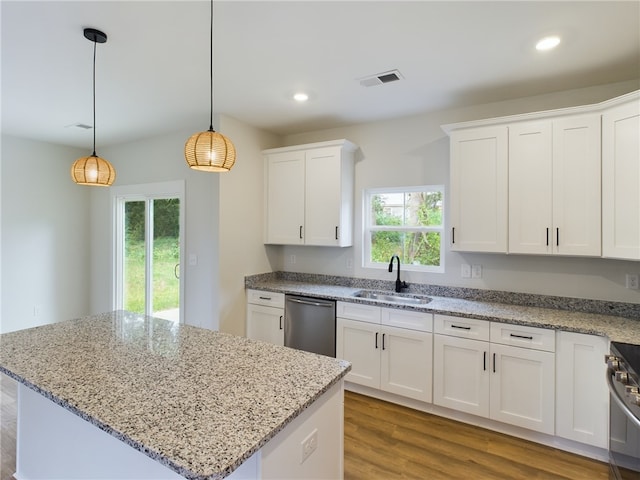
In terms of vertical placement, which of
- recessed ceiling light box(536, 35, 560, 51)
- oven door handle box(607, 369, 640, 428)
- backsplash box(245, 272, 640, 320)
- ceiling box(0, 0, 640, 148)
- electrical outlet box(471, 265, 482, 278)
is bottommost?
oven door handle box(607, 369, 640, 428)

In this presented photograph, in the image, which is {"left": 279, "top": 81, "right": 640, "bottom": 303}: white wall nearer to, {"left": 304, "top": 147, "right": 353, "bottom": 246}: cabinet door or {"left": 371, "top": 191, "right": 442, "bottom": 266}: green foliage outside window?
{"left": 371, "top": 191, "right": 442, "bottom": 266}: green foliage outside window

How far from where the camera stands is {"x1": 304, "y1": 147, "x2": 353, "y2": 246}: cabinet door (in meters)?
3.40

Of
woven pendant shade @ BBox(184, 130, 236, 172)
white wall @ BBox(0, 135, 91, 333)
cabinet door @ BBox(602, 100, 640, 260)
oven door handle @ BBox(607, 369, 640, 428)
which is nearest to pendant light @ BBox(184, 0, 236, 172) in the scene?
→ woven pendant shade @ BBox(184, 130, 236, 172)

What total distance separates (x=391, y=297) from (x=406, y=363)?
669 mm

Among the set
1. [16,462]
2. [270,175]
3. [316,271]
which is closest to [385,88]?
[270,175]

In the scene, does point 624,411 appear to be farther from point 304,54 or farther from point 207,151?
point 304,54

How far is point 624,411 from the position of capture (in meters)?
1.58

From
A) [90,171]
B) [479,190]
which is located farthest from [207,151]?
[479,190]

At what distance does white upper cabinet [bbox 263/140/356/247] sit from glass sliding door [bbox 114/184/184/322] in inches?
44.3

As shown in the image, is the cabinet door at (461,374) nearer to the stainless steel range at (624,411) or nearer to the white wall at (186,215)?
the stainless steel range at (624,411)

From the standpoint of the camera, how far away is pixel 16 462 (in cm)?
204

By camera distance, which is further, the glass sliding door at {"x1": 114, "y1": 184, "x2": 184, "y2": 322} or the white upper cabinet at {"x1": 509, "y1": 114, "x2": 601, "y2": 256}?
the glass sliding door at {"x1": 114, "y1": 184, "x2": 184, "y2": 322}

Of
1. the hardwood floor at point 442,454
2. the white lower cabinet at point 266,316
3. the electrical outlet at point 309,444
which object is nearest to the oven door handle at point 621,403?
the hardwood floor at point 442,454

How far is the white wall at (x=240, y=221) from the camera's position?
11.1ft
